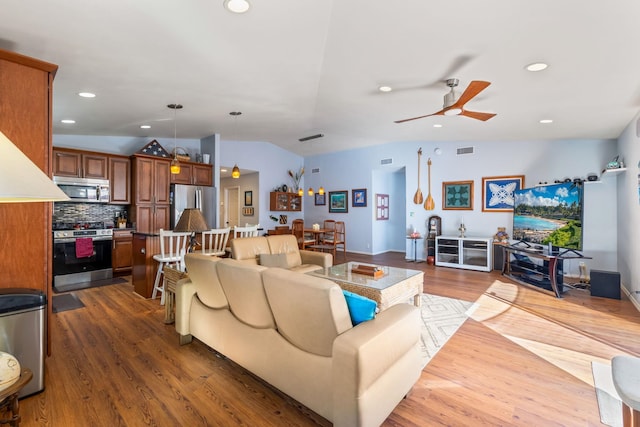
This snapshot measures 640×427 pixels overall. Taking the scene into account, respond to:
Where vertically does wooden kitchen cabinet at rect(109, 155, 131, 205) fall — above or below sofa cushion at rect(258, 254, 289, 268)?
above

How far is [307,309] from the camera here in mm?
1633

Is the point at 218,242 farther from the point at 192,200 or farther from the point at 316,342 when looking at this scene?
the point at 316,342

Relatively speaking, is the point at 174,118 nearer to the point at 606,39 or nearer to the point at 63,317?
the point at 63,317

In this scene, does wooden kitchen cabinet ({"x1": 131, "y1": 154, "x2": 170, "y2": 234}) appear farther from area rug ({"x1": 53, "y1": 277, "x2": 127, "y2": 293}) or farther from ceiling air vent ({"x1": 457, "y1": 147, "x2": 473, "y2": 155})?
ceiling air vent ({"x1": 457, "y1": 147, "x2": 473, "y2": 155})

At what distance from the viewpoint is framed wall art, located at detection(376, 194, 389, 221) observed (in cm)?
845

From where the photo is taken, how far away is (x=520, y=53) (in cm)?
254

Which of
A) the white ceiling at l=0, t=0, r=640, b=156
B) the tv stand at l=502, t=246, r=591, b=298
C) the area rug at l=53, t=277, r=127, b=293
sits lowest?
the area rug at l=53, t=277, r=127, b=293

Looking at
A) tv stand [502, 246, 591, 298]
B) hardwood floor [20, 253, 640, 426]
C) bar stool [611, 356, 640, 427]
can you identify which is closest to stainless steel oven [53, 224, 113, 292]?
hardwood floor [20, 253, 640, 426]

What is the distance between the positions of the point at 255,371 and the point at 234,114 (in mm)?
4252

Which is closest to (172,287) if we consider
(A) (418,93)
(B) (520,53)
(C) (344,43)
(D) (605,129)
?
(C) (344,43)

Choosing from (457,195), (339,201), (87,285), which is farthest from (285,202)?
(87,285)

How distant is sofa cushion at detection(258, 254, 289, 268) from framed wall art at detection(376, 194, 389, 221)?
4880 mm

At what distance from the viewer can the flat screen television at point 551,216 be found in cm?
430

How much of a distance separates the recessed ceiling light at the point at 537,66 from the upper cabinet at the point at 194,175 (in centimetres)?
590
